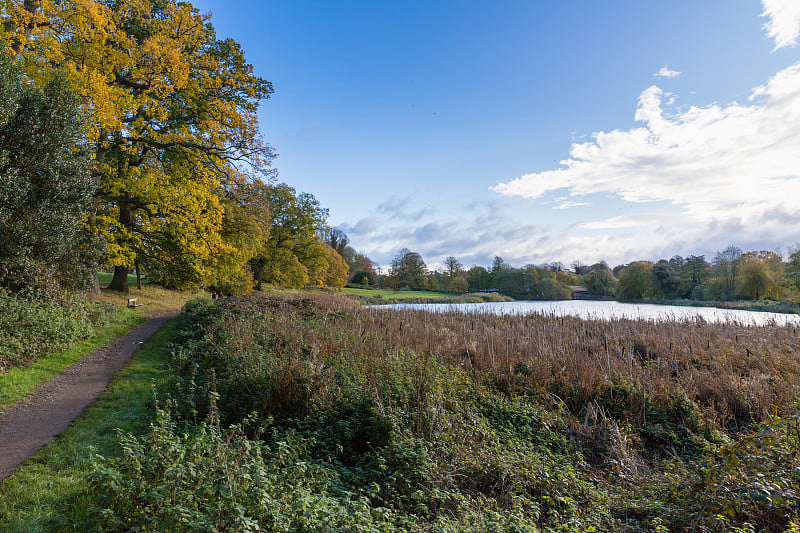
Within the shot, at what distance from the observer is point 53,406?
6.25m


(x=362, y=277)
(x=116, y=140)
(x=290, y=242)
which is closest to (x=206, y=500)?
(x=116, y=140)

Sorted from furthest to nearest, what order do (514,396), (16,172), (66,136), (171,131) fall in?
1. (171,131)
2. (66,136)
3. (16,172)
4. (514,396)

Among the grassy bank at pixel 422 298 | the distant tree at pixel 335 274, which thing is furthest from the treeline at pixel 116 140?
the distant tree at pixel 335 274

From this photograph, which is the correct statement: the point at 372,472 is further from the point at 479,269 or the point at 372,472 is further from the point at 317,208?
the point at 479,269

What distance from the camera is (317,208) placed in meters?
38.9

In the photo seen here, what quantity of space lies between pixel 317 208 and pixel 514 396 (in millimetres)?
34314

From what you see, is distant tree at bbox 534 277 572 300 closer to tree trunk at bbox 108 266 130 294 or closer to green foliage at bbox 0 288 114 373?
tree trunk at bbox 108 266 130 294

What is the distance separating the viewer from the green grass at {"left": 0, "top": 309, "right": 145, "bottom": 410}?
21.6ft

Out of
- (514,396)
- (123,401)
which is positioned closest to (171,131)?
(123,401)

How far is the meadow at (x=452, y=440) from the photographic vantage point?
312 cm

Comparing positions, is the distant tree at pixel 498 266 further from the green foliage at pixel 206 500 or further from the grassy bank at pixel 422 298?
the green foliage at pixel 206 500

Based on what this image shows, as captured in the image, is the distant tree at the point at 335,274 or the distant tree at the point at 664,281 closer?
the distant tree at the point at 664,281

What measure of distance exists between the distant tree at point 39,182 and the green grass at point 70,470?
4910 mm

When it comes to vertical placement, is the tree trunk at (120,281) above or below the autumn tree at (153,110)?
below
